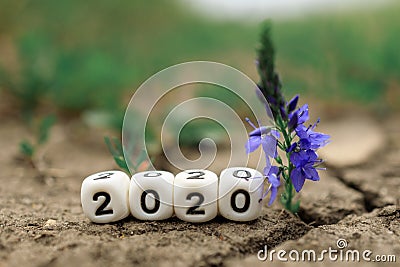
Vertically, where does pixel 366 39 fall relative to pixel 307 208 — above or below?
above

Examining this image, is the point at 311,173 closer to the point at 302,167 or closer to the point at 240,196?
the point at 302,167

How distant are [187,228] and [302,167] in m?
0.53

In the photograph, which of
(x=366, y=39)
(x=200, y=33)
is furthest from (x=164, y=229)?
(x=200, y=33)

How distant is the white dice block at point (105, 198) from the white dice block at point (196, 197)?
23 centimetres

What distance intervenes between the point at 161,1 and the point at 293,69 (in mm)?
2328

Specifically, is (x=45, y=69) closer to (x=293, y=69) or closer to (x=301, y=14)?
(x=293, y=69)

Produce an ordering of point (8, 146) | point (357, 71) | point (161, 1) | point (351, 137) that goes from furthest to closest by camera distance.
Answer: point (161, 1) < point (357, 71) < point (351, 137) < point (8, 146)

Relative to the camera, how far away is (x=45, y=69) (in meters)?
4.54

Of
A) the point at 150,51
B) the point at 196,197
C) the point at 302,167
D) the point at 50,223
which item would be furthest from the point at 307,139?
the point at 150,51

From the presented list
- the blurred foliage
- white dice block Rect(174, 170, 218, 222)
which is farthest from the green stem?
the blurred foliage

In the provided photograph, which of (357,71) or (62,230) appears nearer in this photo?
(62,230)

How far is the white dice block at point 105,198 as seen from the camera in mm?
2154

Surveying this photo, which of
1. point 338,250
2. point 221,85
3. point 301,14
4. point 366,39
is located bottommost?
point 338,250

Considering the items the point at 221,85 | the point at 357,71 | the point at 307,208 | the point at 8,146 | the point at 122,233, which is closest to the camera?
the point at 122,233
